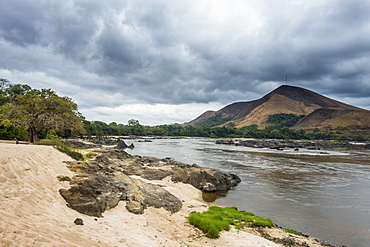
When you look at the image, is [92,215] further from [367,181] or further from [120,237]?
[367,181]

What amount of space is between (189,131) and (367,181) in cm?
16731

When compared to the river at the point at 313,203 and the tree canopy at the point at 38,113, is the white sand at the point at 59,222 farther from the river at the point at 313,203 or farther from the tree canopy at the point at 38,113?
the tree canopy at the point at 38,113

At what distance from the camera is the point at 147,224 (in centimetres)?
991

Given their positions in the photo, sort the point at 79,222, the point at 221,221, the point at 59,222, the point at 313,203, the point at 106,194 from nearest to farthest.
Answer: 1. the point at 59,222
2. the point at 79,222
3. the point at 221,221
4. the point at 106,194
5. the point at 313,203

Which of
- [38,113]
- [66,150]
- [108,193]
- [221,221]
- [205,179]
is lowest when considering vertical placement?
[205,179]

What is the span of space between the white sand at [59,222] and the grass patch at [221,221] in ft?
1.20

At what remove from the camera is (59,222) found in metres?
7.49

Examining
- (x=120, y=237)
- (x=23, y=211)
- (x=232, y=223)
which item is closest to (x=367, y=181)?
(x=232, y=223)

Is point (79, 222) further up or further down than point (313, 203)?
further up

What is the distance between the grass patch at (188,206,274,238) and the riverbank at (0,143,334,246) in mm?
342

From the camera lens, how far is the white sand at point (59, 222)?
6.22 metres

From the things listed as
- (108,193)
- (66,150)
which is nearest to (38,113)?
(66,150)

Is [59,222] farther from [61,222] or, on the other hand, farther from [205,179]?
[205,179]

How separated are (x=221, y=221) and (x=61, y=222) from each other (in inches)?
295
